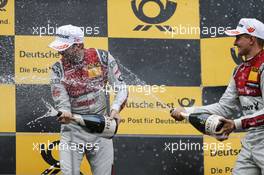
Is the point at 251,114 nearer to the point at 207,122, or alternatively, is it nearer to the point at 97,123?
the point at 207,122

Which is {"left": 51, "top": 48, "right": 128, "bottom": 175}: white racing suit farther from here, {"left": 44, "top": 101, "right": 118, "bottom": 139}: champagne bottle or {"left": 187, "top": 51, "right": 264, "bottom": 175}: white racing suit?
{"left": 187, "top": 51, "right": 264, "bottom": 175}: white racing suit

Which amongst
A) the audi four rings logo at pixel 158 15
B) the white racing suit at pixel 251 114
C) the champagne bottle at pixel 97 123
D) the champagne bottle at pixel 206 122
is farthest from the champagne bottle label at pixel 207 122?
the audi four rings logo at pixel 158 15

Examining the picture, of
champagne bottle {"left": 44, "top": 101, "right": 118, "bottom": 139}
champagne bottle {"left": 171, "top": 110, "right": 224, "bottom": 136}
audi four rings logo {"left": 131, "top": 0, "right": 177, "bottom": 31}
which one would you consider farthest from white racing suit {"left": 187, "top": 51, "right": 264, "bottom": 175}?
audi four rings logo {"left": 131, "top": 0, "right": 177, "bottom": 31}

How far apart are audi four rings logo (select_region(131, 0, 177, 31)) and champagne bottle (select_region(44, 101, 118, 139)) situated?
4.72ft

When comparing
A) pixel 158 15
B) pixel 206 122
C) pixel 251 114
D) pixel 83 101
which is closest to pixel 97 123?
pixel 83 101

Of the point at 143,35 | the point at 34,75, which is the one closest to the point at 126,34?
the point at 143,35

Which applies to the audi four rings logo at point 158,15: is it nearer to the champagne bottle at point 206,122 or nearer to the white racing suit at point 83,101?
the white racing suit at point 83,101

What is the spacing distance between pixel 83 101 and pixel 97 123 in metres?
0.38

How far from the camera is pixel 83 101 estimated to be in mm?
6418

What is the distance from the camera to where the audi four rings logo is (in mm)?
7344

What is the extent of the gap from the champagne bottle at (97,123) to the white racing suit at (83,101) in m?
0.19

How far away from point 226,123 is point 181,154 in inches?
73.2

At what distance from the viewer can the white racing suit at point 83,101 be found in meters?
6.36

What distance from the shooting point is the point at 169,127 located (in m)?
7.34
